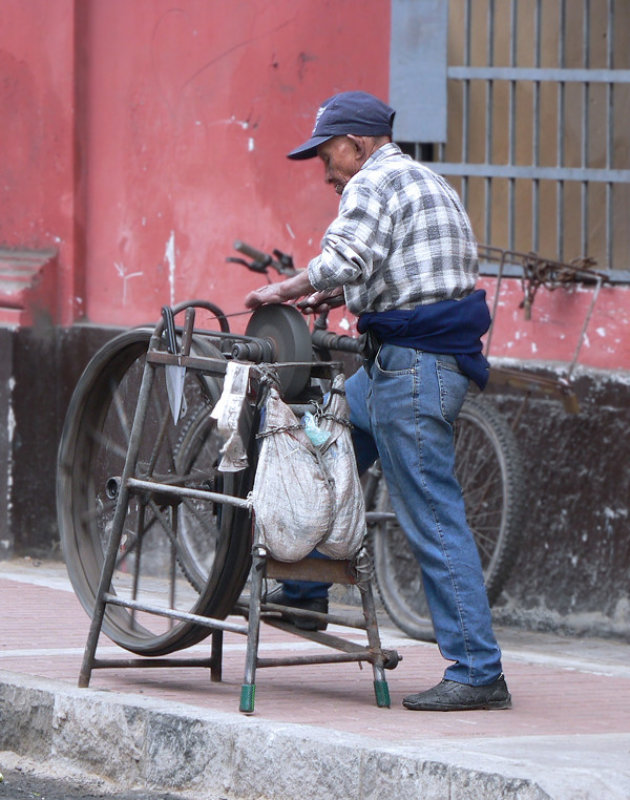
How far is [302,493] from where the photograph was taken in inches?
184

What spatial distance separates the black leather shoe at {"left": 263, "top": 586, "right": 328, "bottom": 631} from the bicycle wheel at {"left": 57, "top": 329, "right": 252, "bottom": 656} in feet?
0.88

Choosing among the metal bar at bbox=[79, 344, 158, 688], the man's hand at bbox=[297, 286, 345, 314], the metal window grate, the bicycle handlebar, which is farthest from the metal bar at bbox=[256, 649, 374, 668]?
the metal window grate

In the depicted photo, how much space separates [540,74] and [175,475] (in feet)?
10.4

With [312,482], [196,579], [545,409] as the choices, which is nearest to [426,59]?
[545,409]

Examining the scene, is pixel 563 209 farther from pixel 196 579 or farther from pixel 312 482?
pixel 312 482

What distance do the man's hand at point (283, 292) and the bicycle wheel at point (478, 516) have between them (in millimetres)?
2221

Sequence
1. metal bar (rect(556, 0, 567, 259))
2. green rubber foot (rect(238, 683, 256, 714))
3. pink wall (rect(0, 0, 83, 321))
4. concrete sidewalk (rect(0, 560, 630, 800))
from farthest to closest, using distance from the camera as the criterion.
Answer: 1. pink wall (rect(0, 0, 83, 321))
2. metal bar (rect(556, 0, 567, 259))
3. green rubber foot (rect(238, 683, 256, 714))
4. concrete sidewalk (rect(0, 560, 630, 800))

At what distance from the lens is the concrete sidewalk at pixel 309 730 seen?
3959 mm

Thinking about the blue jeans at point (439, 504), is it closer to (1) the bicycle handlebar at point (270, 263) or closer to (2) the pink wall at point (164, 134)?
(1) the bicycle handlebar at point (270, 263)

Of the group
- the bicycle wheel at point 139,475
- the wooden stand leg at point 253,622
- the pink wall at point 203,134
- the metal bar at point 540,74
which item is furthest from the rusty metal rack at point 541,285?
the wooden stand leg at point 253,622

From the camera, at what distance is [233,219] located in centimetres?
837

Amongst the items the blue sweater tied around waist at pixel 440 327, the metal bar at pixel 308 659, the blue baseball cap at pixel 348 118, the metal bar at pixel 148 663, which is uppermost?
the blue baseball cap at pixel 348 118

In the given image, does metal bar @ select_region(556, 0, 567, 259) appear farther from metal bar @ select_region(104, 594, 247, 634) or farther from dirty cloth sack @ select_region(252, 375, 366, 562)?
metal bar @ select_region(104, 594, 247, 634)

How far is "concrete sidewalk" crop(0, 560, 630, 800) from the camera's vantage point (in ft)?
13.0
